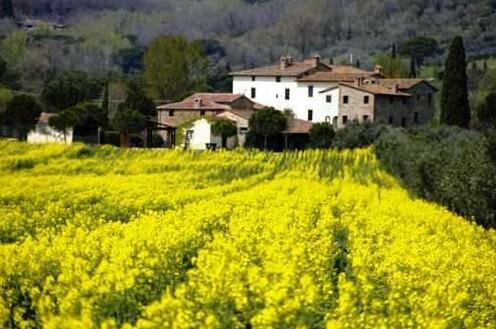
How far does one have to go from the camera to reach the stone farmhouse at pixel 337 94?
69312 millimetres

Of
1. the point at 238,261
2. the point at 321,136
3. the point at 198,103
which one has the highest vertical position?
the point at 198,103

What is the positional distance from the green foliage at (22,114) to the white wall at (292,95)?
21107 mm

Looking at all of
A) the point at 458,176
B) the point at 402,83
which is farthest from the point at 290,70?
the point at 458,176

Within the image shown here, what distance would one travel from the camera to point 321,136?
61531mm

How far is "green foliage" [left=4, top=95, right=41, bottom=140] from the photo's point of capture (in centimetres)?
6247

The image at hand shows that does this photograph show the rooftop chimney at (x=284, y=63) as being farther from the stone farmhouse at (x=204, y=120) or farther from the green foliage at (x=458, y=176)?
the green foliage at (x=458, y=176)

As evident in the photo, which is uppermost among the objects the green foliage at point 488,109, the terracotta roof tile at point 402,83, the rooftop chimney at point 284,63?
the rooftop chimney at point 284,63

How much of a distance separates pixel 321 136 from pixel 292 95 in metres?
15.9

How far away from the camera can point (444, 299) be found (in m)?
10.9

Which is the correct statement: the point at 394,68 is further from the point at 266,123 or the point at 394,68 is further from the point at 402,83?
the point at 266,123

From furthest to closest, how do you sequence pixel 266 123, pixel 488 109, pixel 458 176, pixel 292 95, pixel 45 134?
pixel 292 95 → pixel 488 109 → pixel 45 134 → pixel 266 123 → pixel 458 176

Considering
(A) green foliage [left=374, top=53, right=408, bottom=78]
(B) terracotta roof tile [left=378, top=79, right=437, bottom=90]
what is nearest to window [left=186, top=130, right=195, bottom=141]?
(B) terracotta roof tile [left=378, top=79, right=437, bottom=90]

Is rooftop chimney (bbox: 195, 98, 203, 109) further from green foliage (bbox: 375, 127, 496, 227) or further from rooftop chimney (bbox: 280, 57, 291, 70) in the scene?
green foliage (bbox: 375, 127, 496, 227)

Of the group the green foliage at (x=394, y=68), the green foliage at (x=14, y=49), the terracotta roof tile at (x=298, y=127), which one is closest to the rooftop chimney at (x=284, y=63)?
the terracotta roof tile at (x=298, y=127)
